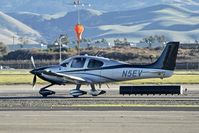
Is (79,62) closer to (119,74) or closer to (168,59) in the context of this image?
(119,74)

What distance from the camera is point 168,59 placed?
33.8m

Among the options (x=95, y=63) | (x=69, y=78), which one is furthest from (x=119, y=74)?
(x=69, y=78)

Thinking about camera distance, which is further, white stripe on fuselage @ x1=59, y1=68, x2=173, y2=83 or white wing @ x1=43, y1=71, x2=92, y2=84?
white stripe on fuselage @ x1=59, y1=68, x2=173, y2=83

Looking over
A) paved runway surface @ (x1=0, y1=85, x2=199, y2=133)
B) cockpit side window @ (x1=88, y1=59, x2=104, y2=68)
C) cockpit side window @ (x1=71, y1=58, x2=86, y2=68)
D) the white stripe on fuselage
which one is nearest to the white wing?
the white stripe on fuselage

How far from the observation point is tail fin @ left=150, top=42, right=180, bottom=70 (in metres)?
33.6

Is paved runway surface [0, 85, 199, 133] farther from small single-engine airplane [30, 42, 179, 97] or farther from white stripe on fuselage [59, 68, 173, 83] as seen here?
white stripe on fuselage [59, 68, 173, 83]
